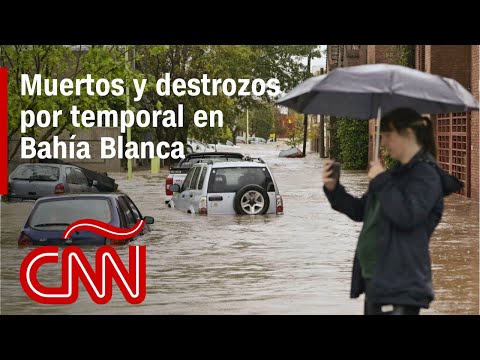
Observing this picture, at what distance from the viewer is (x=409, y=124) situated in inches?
286

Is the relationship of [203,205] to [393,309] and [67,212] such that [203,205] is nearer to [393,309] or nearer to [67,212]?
[67,212]

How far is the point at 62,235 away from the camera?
18.5 m

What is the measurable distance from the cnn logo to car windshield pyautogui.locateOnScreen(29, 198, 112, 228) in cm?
47

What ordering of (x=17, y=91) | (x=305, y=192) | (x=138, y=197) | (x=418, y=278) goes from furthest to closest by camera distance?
(x=305, y=192), (x=138, y=197), (x=17, y=91), (x=418, y=278)

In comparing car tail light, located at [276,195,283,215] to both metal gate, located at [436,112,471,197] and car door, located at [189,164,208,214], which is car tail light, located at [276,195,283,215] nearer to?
car door, located at [189,164,208,214]

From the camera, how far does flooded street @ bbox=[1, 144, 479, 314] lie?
14.5 metres

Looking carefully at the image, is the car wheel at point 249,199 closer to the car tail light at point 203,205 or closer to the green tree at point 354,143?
the car tail light at point 203,205

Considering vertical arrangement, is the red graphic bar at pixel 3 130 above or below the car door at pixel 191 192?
above

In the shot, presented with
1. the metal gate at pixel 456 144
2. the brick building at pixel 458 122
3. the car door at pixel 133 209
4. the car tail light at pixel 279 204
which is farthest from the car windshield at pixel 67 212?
the metal gate at pixel 456 144

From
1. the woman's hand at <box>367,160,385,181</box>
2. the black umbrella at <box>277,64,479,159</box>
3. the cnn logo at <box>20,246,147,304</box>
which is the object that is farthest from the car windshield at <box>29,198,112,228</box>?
the woman's hand at <box>367,160,385,181</box>

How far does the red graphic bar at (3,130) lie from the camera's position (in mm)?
26633
